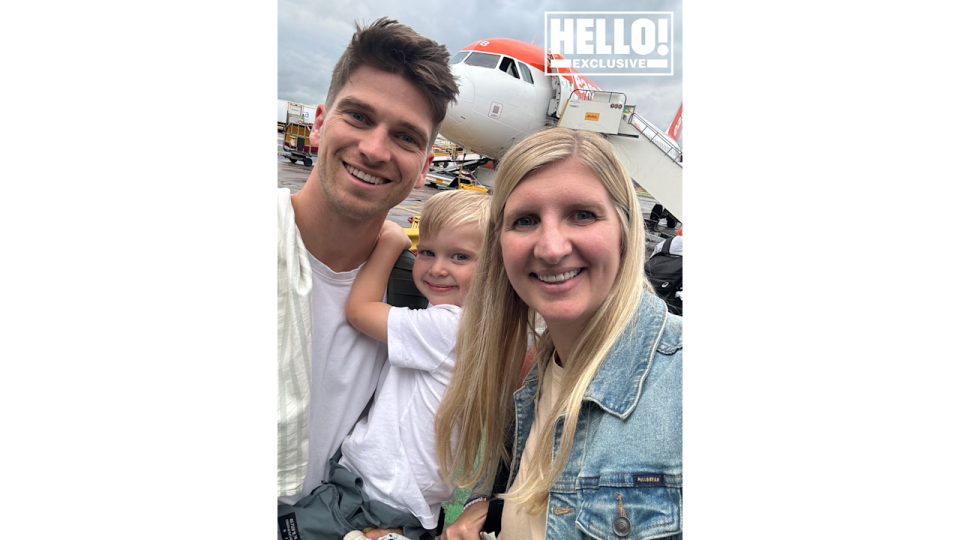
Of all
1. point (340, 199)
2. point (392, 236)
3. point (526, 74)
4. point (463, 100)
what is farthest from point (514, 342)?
point (463, 100)

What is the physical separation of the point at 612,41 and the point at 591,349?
3.76 feet

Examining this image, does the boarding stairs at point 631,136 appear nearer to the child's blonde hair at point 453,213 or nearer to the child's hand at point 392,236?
the child's blonde hair at point 453,213

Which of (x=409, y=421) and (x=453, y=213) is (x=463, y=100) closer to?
(x=453, y=213)

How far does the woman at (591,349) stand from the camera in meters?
1.15

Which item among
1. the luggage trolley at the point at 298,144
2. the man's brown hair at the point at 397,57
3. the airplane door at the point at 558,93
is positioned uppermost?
the airplane door at the point at 558,93

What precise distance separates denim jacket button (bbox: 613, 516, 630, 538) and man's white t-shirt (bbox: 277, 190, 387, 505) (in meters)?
1.05

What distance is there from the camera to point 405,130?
4.55 ft

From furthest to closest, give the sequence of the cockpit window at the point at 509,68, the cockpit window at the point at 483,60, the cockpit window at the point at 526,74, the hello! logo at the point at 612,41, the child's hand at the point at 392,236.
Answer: the cockpit window at the point at 483,60, the cockpit window at the point at 509,68, the cockpit window at the point at 526,74, the child's hand at the point at 392,236, the hello! logo at the point at 612,41

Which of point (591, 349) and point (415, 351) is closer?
point (591, 349)

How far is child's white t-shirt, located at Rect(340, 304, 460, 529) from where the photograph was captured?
1.58m

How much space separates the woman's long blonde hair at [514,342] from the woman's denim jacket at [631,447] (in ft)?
0.15

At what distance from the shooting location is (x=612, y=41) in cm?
152

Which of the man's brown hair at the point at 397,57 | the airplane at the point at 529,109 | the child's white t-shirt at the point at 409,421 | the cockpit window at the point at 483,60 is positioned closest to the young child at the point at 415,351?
the child's white t-shirt at the point at 409,421

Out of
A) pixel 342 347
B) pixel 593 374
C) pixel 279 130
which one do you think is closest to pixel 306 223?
pixel 279 130
